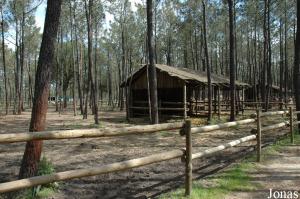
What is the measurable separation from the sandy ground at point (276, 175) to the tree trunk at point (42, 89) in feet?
11.2

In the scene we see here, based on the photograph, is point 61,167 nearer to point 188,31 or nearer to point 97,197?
point 97,197

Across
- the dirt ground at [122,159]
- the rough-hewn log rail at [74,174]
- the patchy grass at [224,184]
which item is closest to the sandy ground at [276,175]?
the patchy grass at [224,184]

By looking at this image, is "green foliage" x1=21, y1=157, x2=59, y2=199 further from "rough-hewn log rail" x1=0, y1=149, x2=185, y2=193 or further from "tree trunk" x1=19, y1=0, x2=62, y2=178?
"rough-hewn log rail" x1=0, y1=149, x2=185, y2=193

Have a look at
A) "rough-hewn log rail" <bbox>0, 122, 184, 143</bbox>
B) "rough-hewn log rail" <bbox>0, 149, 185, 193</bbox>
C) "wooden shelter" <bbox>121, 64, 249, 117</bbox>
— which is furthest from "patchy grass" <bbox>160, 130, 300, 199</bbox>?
"wooden shelter" <bbox>121, 64, 249, 117</bbox>

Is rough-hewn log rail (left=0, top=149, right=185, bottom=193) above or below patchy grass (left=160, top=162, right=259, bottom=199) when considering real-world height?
above

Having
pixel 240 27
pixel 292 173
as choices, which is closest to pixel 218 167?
pixel 292 173

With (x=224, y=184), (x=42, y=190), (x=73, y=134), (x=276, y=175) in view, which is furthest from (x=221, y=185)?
(x=73, y=134)

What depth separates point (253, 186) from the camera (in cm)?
699

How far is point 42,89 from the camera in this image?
6605 millimetres

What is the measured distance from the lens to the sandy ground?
6.53 meters

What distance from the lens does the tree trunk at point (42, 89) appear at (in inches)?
257

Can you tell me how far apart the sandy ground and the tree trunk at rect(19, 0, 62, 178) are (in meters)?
3.41

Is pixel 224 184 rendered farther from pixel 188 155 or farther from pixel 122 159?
pixel 122 159

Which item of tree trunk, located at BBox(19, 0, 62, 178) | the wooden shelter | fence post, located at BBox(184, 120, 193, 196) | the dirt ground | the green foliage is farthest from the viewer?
the wooden shelter
